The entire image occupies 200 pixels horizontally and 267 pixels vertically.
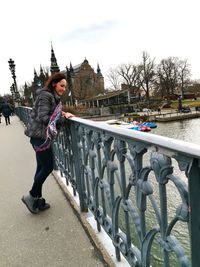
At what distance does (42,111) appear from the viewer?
9.77 ft

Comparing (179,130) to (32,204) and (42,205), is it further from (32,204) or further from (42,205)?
(32,204)

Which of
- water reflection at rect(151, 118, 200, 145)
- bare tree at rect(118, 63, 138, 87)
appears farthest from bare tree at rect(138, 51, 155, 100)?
water reflection at rect(151, 118, 200, 145)

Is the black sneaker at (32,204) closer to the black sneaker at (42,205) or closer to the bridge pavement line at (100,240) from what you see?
the black sneaker at (42,205)

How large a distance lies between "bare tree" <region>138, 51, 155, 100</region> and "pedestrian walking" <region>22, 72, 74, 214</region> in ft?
237

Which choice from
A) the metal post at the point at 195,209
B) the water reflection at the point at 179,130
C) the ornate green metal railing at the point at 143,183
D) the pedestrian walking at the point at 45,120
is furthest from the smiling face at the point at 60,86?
the water reflection at the point at 179,130

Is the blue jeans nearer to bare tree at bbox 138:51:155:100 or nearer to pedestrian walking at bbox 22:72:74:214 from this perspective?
pedestrian walking at bbox 22:72:74:214

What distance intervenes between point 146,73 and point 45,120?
2942 inches

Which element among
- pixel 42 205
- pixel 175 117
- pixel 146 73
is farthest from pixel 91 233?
pixel 146 73

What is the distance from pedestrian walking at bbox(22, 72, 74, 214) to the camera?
3.00m

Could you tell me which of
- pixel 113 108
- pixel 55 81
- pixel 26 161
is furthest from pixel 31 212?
pixel 113 108

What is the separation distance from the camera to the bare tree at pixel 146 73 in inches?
2928

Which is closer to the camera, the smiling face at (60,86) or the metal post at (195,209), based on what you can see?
the metal post at (195,209)

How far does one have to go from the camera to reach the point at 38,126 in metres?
3.08

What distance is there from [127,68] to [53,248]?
262 ft
